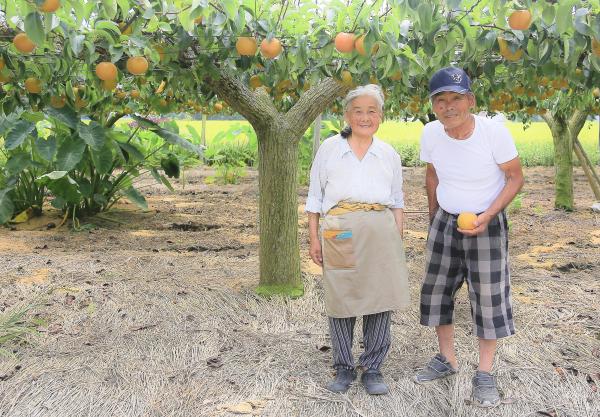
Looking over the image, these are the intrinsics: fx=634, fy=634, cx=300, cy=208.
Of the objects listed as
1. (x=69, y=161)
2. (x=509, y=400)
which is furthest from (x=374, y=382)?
(x=69, y=161)

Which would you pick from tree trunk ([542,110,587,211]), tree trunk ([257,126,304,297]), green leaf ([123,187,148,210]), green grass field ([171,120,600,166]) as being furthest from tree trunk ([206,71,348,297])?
green grass field ([171,120,600,166])

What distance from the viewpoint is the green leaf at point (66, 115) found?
198 inches

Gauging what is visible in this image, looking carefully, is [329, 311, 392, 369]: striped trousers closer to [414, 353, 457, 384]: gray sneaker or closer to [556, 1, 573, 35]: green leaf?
[414, 353, 457, 384]: gray sneaker

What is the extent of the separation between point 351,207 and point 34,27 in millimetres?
1304

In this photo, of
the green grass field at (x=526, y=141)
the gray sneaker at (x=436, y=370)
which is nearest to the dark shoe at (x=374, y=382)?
the gray sneaker at (x=436, y=370)

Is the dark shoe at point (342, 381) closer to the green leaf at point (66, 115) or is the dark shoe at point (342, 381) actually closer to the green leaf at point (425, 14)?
the green leaf at point (425, 14)

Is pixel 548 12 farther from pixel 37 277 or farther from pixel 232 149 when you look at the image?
pixel 232 149

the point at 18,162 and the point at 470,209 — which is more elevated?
the point at 18,162

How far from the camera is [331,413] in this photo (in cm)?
258

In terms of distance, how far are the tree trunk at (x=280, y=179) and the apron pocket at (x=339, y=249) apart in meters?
1.41

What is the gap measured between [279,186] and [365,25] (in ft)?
5.54

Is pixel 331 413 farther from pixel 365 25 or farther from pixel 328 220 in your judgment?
pixel 365 25

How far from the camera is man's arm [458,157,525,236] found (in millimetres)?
2432

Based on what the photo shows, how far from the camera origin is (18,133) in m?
5.45
